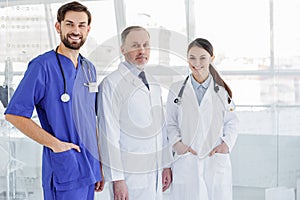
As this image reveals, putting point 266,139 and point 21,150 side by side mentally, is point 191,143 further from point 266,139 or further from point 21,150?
point 21,150

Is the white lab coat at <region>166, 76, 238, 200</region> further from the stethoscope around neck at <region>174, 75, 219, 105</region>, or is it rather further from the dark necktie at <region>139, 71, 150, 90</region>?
the dark necktie at <region>139, 71, 150, 90</region>

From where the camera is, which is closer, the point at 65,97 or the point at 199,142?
the point at 65,97

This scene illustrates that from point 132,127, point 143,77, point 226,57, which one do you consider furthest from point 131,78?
point 226,57

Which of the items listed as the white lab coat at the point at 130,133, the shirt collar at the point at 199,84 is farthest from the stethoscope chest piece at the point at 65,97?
the shirt collar at the point at 199,84

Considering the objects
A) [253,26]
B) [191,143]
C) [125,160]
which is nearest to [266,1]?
[253,26]

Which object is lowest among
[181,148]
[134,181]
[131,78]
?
[134,181]

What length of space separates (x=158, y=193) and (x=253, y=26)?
3.81 feet

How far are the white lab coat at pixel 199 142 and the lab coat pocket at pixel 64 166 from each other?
0.58 meters

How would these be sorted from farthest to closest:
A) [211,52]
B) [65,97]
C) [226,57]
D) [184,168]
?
[226,57] → [211,52] → [184,168] → [65,97]

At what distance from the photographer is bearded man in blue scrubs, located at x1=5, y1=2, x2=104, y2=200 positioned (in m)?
1.75

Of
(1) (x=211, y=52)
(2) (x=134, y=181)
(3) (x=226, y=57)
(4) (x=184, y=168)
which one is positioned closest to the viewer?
(2) (x=134, y=181)

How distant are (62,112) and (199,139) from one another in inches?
30.9

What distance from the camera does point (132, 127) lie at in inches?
79.6

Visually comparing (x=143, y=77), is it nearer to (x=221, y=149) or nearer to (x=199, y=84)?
(x=199, y=84)
